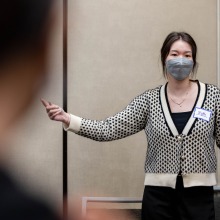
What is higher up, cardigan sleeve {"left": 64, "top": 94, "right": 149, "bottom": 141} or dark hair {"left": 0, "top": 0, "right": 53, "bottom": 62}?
dark hair {"left": 0, "top": 0, "right": 53, "bottom": 62}

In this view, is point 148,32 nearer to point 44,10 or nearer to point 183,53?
point 183,53

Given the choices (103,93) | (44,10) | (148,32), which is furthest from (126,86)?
(44,10)

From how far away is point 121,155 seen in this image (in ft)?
12.5

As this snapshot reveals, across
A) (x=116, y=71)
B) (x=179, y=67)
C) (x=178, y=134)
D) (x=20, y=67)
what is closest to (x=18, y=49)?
(x=20, y=67)

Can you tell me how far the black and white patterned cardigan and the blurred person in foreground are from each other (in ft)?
5.64

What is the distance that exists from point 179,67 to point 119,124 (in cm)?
36

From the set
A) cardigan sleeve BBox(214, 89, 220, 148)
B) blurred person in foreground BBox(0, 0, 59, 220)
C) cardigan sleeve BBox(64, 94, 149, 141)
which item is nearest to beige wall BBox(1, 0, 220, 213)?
cardigan sleeve BBox(64, 94, 149, 141)

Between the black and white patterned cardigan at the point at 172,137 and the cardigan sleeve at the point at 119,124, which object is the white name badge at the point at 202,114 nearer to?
the black and white patterned cardigan at the point at 172,137

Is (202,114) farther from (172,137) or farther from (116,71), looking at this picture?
(116,71)

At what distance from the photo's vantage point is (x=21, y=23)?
1.62 feet

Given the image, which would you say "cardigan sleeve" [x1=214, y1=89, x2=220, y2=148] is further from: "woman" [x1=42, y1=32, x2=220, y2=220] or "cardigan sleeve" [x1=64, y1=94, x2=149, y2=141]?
"cardigan sleeve" [x1=64, y1=94, x2=149, y2=141]

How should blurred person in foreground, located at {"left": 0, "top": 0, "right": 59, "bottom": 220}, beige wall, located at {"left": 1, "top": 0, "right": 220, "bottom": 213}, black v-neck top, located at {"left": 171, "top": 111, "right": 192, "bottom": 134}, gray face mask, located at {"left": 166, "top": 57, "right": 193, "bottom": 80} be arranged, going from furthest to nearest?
beige wall, located at {"left": 1, "top": 0, "right": 220, "bottom": 213} < gray face mask, located at {"left": 166, "top": 57, "right": 193, "bottom": 80} < black v-neck top, located at {"left": 171, "top": 111, "right": 192, "bottom": 134} < blurred person in foreground, located at {"left": 0, "top": 0, "right": 59, "bottom": 220}

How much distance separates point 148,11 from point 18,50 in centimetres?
339

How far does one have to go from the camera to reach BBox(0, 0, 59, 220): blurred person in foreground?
0.48 m
